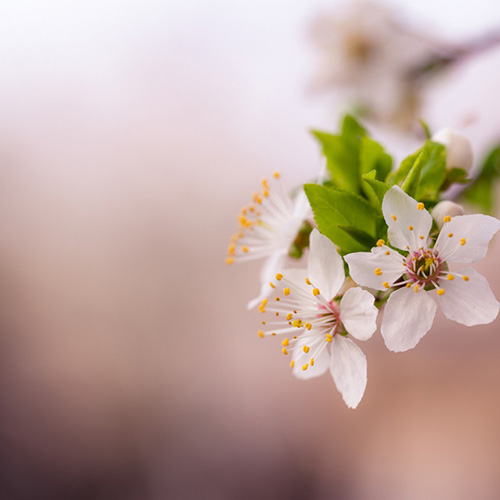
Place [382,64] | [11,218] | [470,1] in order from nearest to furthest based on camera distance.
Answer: [382,64] < [470,1] < [11,218]

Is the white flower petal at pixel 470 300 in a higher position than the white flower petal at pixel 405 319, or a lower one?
higher

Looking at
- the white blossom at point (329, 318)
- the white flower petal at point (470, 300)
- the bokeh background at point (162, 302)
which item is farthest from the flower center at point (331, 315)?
the bokeh background at point (162, 302)

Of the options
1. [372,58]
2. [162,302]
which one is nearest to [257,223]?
[372,58]

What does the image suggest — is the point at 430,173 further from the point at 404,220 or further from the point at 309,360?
the point at 309,360

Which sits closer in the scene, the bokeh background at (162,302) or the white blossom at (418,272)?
the white blossom at (418,272)

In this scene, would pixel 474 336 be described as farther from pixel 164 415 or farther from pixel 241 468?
pixel 164 415

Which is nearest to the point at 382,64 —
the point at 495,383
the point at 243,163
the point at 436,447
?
the point at 243,163

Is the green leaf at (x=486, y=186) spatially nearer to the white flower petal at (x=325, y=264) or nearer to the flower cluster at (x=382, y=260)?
the flower cluster at (x=382, y=260)
